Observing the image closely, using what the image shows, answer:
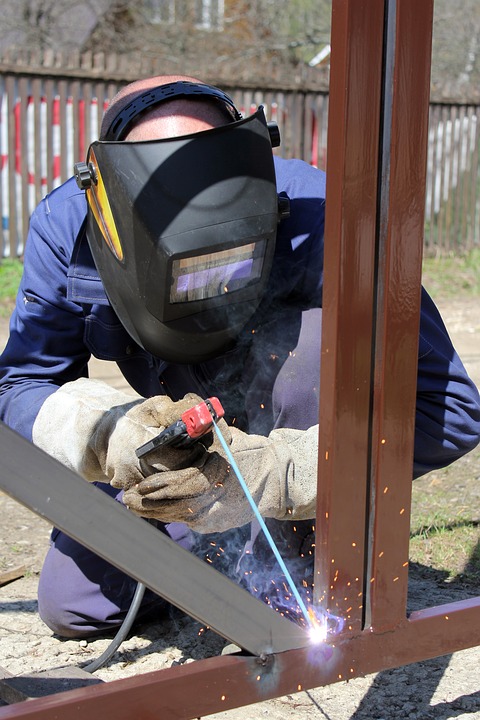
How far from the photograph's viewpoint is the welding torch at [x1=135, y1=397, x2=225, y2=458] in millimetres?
1420

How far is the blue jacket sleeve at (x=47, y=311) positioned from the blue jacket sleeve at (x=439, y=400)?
0.87 meters

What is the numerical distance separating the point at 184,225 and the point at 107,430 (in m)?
0.44

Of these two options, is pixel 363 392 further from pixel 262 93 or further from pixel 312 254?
pixel 262 93

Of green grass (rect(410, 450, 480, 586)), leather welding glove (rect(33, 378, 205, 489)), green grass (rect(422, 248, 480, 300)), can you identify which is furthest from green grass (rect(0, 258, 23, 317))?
leather welding glove (rect(33, 378, 205, 489))

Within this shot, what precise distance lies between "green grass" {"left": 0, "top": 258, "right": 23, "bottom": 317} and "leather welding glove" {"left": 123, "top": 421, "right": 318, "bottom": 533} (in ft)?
16.6

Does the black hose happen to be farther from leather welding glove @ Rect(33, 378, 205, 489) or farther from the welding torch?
the welding torch

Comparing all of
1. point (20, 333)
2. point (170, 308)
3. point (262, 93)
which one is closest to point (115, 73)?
point (262, 93)

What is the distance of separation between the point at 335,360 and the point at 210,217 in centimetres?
43

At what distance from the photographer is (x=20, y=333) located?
86.8 inches

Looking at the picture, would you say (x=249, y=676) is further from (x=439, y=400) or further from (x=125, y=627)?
(x=125, y=627)

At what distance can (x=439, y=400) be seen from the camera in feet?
6.05

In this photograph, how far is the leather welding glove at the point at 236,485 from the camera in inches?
61.4

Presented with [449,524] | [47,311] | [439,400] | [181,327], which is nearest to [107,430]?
[181,327]

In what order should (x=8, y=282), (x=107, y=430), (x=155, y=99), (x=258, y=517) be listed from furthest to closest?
(x=8, y=282), (x=155, y=99), (x=107, y=430), (x=258, y=517)
